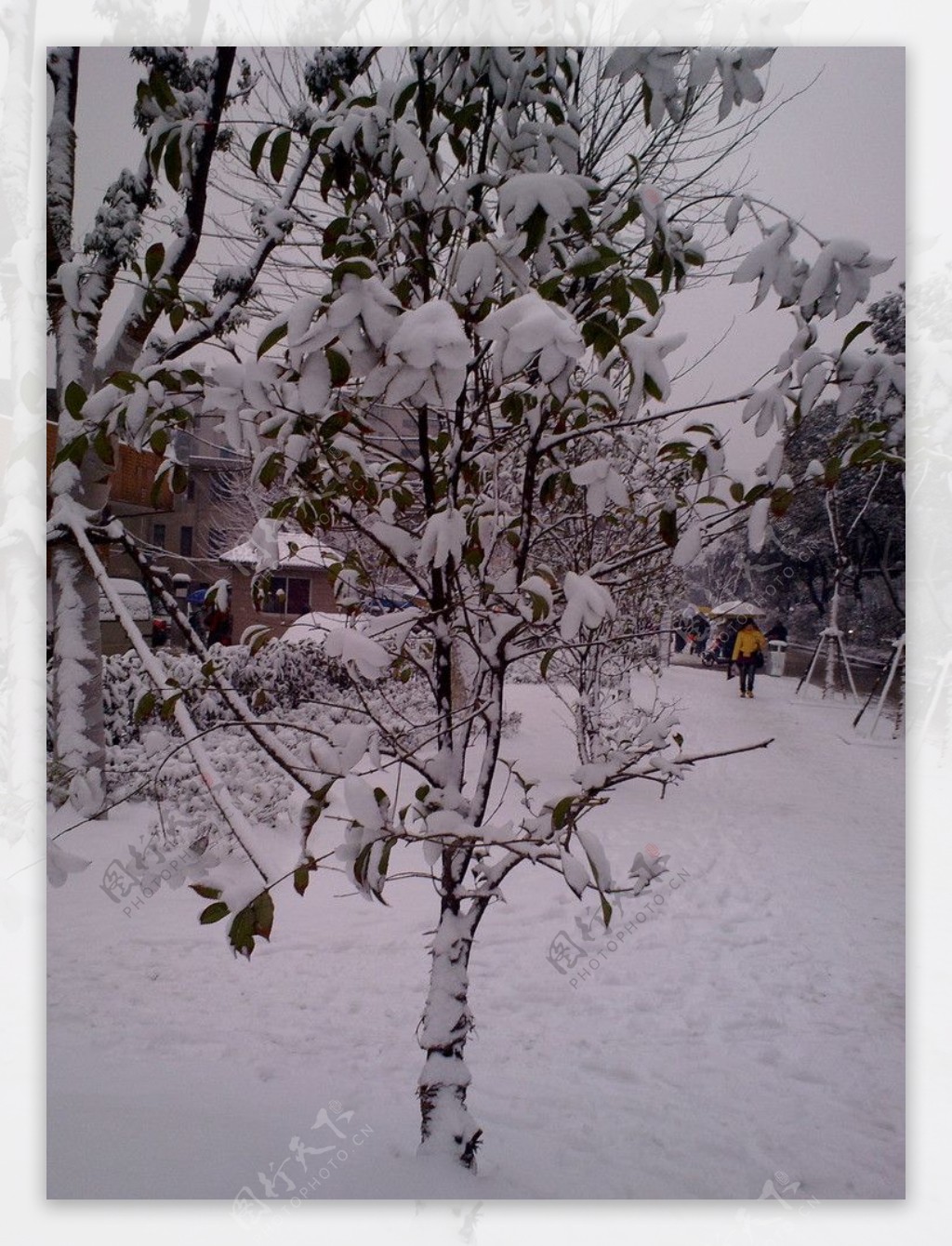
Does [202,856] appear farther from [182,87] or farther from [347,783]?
[182,87]

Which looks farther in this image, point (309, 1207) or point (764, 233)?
point (309, 1207)

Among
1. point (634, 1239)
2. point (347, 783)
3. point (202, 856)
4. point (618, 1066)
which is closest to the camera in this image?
point (347, 783)

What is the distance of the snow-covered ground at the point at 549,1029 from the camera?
153 cm

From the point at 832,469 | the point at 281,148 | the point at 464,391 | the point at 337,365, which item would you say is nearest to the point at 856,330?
the point at 832,469

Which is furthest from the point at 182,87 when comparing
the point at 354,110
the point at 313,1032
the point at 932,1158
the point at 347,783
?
the point at 932,1158

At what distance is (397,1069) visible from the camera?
1608 mm

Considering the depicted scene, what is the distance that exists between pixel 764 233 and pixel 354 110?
1.96 feet

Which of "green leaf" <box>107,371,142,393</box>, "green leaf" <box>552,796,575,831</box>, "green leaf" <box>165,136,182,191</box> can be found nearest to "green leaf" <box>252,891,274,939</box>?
"green leaf" <box>552,796,575,831</box>

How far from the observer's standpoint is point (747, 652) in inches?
71.2

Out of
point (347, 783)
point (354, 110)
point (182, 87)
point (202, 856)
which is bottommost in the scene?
point (202, 856)

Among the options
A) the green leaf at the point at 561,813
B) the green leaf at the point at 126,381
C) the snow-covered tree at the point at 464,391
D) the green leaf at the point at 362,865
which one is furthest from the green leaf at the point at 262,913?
the green leaf at the point at 126,381

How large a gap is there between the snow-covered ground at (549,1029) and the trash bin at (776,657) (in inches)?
1.4

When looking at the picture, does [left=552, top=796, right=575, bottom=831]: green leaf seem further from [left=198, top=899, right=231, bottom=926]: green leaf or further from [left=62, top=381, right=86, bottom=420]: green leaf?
[left=62, top=381, right=86, bottom=420]: green leaf

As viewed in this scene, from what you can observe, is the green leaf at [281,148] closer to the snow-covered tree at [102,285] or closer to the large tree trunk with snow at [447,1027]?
the snow-covered tree at [102,285]
